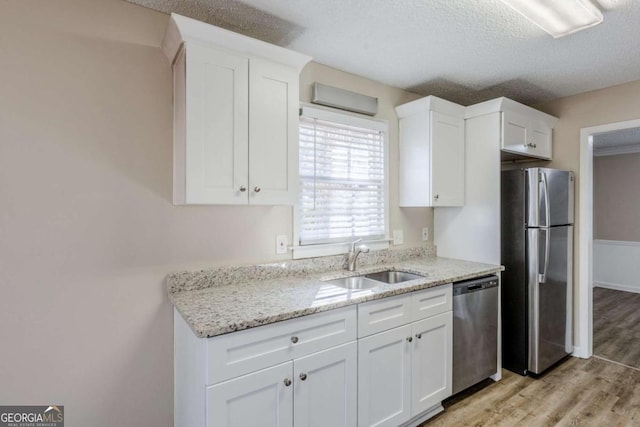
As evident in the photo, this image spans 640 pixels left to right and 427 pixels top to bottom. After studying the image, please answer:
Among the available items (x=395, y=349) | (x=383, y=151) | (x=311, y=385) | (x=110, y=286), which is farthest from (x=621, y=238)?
(x=110, y=286)

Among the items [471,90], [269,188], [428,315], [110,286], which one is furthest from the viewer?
[471,90]

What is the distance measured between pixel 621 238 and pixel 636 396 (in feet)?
13.0

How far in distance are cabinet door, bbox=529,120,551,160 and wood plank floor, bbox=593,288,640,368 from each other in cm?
193

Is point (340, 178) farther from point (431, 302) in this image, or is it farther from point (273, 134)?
point (431, 302)

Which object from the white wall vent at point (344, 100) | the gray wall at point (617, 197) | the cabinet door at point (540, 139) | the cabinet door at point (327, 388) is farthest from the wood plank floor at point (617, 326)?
the white wall vent at point (344, 100)

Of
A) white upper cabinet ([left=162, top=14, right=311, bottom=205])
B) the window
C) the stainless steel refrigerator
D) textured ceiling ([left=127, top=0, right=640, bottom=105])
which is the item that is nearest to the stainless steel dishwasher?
the stainless steel refrigerator

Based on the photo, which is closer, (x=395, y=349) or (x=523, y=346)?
(x=395, y=349)

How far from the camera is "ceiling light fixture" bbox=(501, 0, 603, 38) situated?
161cm

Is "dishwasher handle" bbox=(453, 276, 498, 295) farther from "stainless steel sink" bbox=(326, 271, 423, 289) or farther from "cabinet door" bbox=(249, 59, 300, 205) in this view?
"cabinet door" bbox=(249, 59, 300, 205)

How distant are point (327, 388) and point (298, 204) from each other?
1.05m

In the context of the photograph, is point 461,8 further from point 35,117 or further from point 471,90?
point 35,117

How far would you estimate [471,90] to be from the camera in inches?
116

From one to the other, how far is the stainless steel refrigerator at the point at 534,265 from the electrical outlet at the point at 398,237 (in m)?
0.87

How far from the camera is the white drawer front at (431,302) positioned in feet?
6.70
